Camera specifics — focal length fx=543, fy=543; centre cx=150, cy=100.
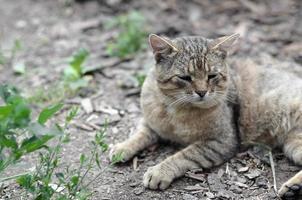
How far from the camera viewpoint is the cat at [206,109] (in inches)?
185

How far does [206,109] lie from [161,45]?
71 cm

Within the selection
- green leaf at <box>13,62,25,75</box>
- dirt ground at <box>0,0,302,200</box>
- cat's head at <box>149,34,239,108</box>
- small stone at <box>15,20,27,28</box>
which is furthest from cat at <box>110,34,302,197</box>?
small stone at <box>15,20,27,28</box>

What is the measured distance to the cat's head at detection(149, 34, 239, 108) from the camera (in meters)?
4.66

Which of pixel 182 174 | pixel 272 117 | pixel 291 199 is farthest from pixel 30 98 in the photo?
pixel 291 199

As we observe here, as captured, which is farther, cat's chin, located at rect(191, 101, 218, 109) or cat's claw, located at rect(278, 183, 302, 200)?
cat's chin, located at rect(191, 101, 218, 109)

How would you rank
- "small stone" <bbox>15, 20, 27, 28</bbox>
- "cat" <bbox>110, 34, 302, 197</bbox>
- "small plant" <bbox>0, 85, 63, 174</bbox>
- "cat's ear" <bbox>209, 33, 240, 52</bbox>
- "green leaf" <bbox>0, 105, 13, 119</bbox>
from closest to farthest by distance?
"small plant" <bbox>0, 85, 63, 174</bbox> < "green leaf" <bbox>0, 105, 13, 119</bbox> < "cat" <bbox>110, 34, 302, 197</bbox> < "cat's ear" <bbox>209, 33, 240, 52</bbox> < "small stone" <bbox>15, 20, 27, 28</bbox>

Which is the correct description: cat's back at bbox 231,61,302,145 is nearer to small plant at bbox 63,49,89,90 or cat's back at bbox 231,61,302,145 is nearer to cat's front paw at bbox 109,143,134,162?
cat's front paw at bbox 109,143,134,162

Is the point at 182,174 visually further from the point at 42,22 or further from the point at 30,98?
the point at 42,22

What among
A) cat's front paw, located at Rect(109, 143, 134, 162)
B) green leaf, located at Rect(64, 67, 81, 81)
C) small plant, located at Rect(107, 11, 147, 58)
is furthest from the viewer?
small plant, located at Rect(107, 11, 147, 58)

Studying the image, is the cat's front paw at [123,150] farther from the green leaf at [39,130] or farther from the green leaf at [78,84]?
the green leaf at [39,130]

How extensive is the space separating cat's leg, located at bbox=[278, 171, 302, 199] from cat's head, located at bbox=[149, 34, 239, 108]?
3.17ft

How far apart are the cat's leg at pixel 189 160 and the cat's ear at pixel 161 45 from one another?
0.89 meters

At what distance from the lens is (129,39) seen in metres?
7.09

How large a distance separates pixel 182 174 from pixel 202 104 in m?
0.64
